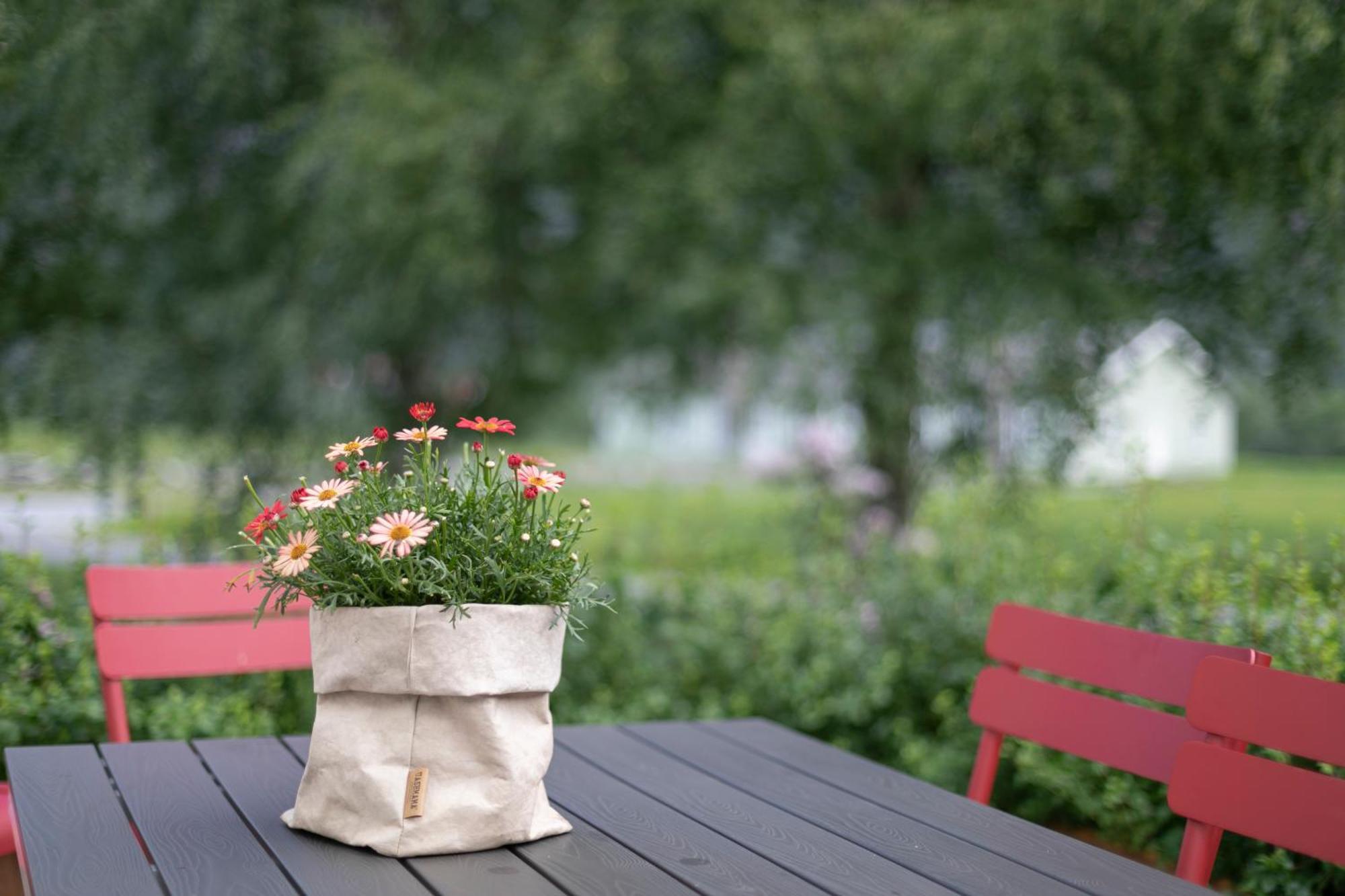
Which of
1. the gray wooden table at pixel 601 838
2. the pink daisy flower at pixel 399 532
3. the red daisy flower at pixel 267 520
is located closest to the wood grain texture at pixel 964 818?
the gray wooden table at pixel 601 838

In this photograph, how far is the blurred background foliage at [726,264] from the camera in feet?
13.0

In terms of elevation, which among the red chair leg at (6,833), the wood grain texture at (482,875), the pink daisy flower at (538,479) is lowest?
the red chair leg at (6,833)

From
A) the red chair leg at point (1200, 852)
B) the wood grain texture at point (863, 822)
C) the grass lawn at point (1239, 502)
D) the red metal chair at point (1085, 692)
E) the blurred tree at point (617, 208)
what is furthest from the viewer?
the blurred tree at point (617, 208)

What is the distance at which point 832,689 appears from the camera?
4008 mm

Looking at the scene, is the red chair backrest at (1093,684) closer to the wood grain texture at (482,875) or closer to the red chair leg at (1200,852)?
the red chair leg at (1200,852)

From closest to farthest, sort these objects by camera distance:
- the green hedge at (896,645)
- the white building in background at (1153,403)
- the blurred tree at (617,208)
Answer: the green hedge at (896,645) < the blurred tree at (617,208) < the white building in background at (1153,403)

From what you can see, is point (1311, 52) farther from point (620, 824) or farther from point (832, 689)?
point (620, 824)

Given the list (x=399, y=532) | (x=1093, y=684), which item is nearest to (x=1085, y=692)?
(x=1093, y=684)

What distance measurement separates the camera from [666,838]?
176 centimetres

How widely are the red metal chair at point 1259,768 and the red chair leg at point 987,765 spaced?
0.47 metres

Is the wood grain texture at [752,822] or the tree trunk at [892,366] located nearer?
the wood grain texture at [752,822]

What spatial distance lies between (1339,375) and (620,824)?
3.73 m

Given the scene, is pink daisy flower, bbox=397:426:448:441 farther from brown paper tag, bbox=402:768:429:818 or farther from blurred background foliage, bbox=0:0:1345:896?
blurred background foliage, bbox=0:0:1345:896

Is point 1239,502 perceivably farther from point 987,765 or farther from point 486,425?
point 486,425
